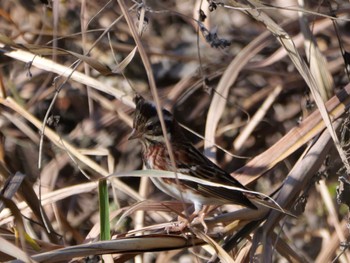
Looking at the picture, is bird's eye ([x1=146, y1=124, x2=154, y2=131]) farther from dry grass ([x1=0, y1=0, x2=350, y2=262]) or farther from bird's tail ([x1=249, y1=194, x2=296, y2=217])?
bird's tail ([x1=249, y1=194, x2=296, y2=217])

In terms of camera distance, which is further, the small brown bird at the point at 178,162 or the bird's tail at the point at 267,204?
the small brown bird at the point at 178,162

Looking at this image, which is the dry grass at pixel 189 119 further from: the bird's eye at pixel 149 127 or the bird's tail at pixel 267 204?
the bird's eye at pixel 149 127

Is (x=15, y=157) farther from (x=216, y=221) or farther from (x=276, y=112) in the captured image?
(x=216, y=221)

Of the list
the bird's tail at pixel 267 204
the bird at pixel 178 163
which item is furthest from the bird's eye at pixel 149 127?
the bird's tail at pixel 267 204

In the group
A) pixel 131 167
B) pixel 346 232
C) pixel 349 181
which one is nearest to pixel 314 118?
pixel 349 181

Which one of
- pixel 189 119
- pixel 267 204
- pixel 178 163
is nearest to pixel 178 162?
pixel 178 163

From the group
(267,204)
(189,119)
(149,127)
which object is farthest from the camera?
(189,119)

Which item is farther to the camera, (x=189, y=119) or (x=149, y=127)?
(x=189, y=119)

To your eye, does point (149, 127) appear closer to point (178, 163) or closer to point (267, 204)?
point (178, 163)
